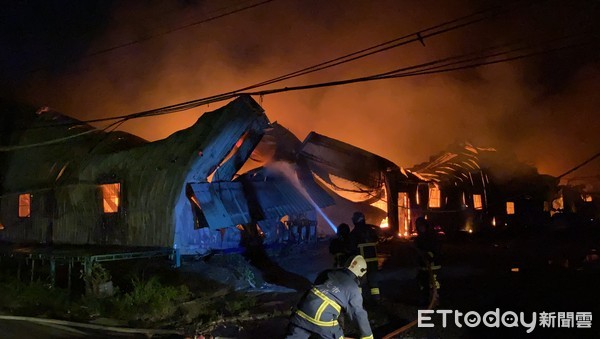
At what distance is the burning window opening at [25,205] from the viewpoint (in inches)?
633

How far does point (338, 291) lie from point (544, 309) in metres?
5.68

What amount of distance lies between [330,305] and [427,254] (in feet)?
15.3

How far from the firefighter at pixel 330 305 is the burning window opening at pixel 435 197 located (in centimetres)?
2072

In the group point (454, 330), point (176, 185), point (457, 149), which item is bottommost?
point (454, 330)

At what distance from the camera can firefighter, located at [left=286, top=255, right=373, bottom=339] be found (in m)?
3.99

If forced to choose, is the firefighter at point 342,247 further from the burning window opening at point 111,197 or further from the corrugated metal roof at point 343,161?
the corrugated metal roof at point 343,161

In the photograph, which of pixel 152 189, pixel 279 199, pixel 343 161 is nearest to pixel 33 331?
pixel 152 189

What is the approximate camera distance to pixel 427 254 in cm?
819

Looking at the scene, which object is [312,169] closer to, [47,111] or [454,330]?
[47,111]

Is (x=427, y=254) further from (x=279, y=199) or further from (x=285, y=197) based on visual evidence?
(x=285, y=197)

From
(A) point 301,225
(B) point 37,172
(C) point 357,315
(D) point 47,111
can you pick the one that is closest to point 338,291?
(C) point 357,315

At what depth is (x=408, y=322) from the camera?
7.39 meters

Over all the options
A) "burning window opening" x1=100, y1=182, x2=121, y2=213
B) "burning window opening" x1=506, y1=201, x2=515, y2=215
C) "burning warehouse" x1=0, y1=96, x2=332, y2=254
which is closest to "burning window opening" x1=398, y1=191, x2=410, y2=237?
"burning warehouse" x1=0, y1=96, x2=332, y2=254

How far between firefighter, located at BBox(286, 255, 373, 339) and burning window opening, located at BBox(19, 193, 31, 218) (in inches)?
602
